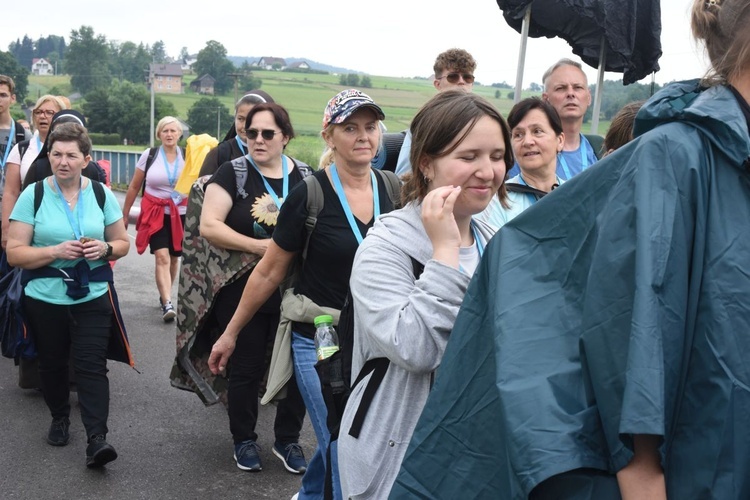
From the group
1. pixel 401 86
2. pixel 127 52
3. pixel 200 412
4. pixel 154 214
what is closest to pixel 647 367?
pixel 200 412

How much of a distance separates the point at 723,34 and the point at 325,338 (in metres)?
1.81

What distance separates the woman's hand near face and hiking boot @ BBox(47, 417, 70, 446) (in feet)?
13.5

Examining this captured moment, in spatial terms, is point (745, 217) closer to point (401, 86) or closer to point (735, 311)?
point (735, 311)

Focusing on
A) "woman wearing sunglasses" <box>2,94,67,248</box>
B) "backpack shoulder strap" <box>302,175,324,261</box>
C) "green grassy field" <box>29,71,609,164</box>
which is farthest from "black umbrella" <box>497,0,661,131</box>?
"green grassy field" <box>29,71,609,164</box>

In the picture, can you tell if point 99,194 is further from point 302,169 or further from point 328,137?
point 328,137

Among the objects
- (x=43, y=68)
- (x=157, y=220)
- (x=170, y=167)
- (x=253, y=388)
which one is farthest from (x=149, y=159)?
(x=43, y=68)

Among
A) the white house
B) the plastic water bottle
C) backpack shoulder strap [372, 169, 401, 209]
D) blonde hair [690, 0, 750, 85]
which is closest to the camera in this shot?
blonde hair [690, 0, 750, 85]

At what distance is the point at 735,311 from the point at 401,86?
46.8 m

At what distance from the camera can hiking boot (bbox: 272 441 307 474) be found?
5293mm

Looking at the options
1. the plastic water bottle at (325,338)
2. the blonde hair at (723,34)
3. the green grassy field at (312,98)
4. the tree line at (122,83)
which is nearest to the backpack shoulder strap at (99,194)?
the plastic water bottle at (325,338)

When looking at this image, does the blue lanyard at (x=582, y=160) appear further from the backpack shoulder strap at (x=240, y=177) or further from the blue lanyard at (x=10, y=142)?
the blue lanyard at (x=10, y=142)

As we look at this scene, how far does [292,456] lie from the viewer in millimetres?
5336

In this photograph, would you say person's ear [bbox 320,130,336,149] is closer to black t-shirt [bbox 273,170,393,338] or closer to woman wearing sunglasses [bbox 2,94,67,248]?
black t-shirt [bbox 273,170,393,338]

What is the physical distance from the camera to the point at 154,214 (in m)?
9.45
